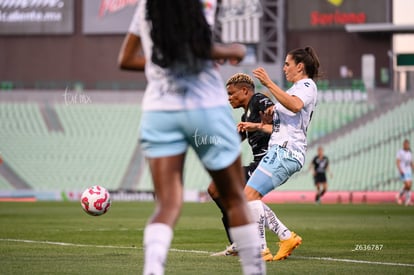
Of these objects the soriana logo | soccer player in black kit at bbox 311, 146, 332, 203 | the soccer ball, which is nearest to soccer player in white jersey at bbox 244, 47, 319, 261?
the soccer ball

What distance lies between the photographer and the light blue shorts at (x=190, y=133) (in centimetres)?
686

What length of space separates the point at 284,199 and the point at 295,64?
2976 centimetres

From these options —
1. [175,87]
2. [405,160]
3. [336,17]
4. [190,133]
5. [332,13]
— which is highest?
[175,87]

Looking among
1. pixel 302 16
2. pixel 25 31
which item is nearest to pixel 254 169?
pixel 302 16

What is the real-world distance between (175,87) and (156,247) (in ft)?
3.43

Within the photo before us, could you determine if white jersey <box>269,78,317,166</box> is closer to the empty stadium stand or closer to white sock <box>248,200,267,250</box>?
white sock <box>248,200,267,250</box>

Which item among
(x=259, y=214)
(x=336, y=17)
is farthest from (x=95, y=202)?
(x=336, y=17)

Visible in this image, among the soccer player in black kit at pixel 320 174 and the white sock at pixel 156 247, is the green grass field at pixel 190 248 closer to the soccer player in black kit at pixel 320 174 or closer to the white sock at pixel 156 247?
the white sock at pixel 156 247

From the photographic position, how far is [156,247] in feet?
21.9

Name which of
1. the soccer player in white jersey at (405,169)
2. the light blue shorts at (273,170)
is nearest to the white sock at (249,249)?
the light blue shorts at (273,170)

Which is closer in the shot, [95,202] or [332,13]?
[95,202]

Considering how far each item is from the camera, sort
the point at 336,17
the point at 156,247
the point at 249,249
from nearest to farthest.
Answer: the point at 156,247 < the point at 249,249 < the point at 336,17

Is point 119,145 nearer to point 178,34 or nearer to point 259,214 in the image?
point 259,214

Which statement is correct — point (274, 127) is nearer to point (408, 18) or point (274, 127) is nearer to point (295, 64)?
point (295, 64)
